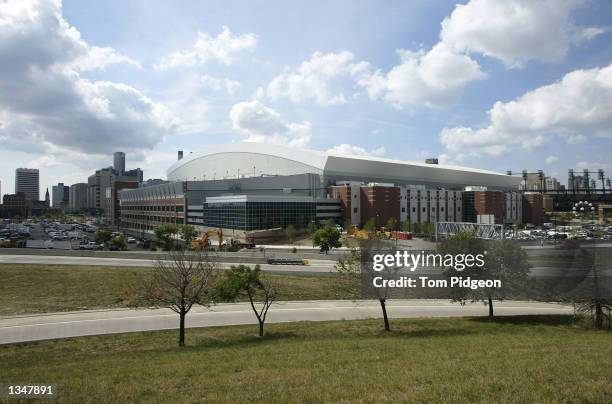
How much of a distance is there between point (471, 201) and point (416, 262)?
80.6 metres

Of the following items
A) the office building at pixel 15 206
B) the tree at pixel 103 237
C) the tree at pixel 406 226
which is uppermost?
the office building at pixel 15 206

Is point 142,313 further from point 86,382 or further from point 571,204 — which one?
point 571,204

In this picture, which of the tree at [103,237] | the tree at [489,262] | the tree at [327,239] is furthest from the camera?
the tree at [103,237]

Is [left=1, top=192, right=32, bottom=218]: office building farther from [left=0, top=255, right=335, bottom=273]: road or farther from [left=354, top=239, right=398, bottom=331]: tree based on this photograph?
[left=354, top=239, right=398, bottom=331]: tree

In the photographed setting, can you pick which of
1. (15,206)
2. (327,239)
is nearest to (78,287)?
(327,239)

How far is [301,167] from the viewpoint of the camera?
85.6m

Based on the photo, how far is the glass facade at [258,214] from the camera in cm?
6581

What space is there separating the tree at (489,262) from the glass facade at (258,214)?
47654mm

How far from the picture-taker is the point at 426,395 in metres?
7.70

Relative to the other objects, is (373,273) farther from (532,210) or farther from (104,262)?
(532,210)

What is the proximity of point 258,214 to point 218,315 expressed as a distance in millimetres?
45227

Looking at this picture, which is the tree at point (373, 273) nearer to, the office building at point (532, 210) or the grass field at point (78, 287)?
the grass field at point (78, 287)

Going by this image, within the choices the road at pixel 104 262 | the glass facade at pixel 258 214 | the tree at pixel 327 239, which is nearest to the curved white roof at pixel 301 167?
the glass facade at pixel 258 214

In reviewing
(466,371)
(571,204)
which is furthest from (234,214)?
(571,204)
